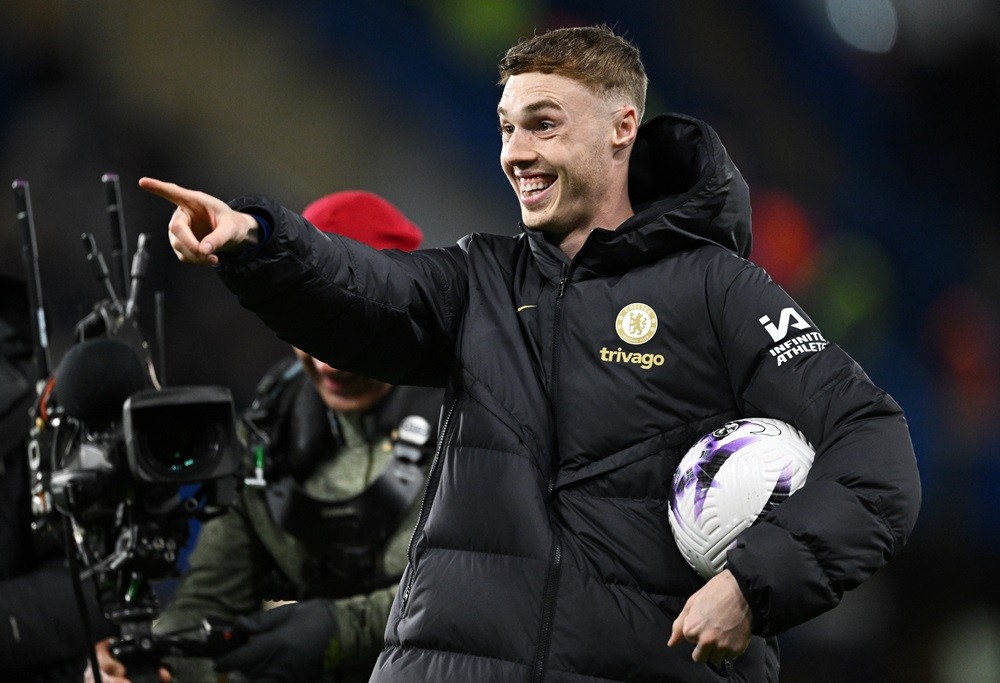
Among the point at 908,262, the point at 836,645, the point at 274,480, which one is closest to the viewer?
the point at 274,480

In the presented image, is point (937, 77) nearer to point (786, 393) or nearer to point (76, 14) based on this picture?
point (76, 14)

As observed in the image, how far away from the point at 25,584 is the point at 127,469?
0.46m

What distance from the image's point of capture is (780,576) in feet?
5.04

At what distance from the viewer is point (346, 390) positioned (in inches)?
124

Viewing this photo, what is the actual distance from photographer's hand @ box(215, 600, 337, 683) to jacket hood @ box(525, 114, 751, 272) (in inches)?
47.9

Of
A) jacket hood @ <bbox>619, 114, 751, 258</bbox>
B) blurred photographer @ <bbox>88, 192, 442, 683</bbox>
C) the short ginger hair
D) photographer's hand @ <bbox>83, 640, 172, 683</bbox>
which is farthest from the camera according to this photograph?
blurred photographer @ <bbox>88, 192, 442, 683</bbox>

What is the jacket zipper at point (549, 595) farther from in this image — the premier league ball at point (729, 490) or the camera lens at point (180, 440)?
the camera lens at point (180, 440)

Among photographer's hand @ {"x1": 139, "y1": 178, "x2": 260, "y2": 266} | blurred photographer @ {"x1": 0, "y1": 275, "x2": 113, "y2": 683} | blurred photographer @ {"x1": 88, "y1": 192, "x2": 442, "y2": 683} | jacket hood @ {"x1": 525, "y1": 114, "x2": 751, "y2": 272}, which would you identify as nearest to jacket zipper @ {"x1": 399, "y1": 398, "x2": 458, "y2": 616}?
jacket hood @ {"x1": 525, "y1": 114, "x2": 751, "y2": 272}

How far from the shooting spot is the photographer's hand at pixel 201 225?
1598 millimetres

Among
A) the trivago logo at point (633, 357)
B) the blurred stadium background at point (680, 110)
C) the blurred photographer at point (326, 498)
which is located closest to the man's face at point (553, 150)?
the trivago logo at point (633, 357)

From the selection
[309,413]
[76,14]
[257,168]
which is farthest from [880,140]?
[76,14]

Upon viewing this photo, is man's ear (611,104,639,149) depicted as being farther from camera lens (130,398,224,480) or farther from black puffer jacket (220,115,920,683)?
camera lens (130,398,224,480)

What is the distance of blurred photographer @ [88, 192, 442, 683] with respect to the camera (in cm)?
305

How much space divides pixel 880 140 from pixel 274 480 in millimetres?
2846
